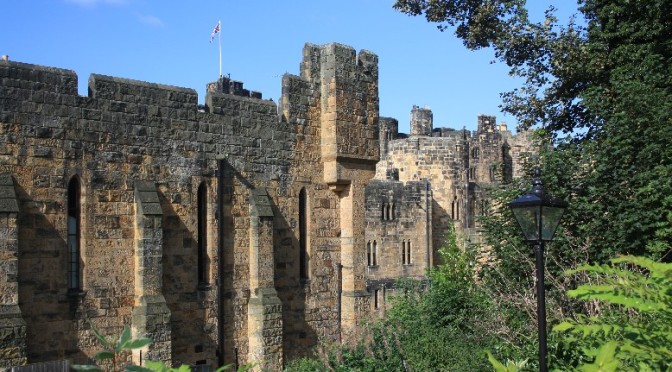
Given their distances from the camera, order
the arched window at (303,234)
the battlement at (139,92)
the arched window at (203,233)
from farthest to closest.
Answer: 1. the arched window at (303,234)
2. the arched window at (203,233)
3. the battlement at (139,92)

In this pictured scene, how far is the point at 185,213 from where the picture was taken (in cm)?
1752

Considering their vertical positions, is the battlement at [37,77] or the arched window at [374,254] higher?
the battlement at [37,77]

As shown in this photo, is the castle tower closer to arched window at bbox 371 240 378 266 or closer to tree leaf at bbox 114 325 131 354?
arched window at bbox 371 240 378 266

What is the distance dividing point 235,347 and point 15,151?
20.6 ft

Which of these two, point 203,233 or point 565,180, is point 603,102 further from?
point 203,233

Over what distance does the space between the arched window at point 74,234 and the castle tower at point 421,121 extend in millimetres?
57479

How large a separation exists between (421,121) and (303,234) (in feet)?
175

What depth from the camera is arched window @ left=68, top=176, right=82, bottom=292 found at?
1562cm

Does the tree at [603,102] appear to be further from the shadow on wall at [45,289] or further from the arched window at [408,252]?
the arched window at [408,252]

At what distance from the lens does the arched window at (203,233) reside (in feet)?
58.7

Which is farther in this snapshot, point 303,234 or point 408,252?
point 408,252

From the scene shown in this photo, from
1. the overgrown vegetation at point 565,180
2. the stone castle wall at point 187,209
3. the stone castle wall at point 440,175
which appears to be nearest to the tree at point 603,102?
the overgrown vegetation at point 565,180

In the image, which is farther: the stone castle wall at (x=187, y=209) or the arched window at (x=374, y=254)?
the arched window at (x=374, y=254)

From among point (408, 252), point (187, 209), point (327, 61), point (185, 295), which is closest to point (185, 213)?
point (187, 209)
